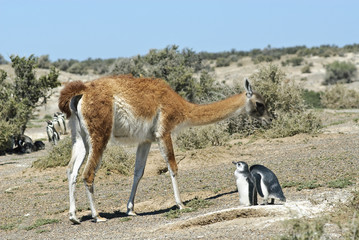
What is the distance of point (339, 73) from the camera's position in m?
55.2

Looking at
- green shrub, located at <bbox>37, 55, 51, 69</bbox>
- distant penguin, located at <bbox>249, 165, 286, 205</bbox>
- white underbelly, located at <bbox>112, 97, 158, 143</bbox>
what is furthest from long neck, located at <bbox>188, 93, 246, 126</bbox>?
green shrub, located at <bbox>37, 55, 51, 69</bbox>

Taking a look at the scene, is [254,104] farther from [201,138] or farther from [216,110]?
[201,138]

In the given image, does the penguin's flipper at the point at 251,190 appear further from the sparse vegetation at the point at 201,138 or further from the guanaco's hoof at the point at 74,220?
the sparse vegetation at the point at 201,138

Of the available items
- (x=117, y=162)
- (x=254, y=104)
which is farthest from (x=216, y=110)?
(x=117, y=162)

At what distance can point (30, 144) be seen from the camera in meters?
27.0

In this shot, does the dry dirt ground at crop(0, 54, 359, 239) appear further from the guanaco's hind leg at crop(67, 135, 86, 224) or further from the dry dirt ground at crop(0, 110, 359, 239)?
the guanaco's hind leg at crop(67, 135, 86, 224)

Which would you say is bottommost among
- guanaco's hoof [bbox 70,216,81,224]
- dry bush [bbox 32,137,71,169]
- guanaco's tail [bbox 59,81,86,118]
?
guanaco's hoof [bbox 70,216,81,224]

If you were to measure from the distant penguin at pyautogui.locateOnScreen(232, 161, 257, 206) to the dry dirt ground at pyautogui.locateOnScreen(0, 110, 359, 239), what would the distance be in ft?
1.35

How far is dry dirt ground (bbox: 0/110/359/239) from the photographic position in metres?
8.16

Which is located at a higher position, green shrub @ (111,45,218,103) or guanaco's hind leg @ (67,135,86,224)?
green shrub @ (111,45,218,103)

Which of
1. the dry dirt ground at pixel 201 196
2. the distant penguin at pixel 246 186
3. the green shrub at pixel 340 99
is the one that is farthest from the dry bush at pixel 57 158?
the green shrub at pixel 340 99

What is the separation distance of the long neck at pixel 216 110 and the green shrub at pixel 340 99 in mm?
24210

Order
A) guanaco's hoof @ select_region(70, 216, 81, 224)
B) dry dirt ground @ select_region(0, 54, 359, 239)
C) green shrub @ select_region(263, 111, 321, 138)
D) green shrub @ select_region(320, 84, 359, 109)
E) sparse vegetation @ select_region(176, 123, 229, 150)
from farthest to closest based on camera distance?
green shrub @ select_region(320, 84, 359, 109), green shrub @ select_region(263, 111, 321, 138), sparse vegetation @ select_region(176, 123, 229, 150), guanaco's hoof @ select_region(70, 216, 81, 224), dry dirt ground @ select_region(0, 54, 359, 239)

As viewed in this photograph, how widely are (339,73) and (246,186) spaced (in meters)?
48.8
